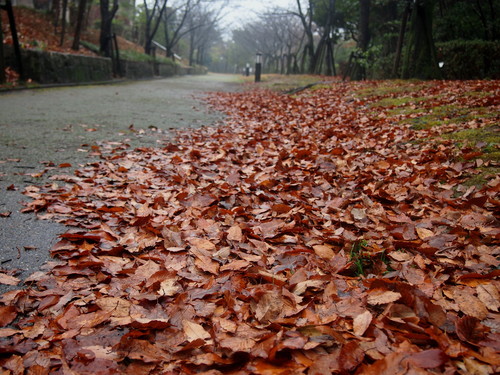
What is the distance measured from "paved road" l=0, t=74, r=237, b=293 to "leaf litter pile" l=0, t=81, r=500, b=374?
128 millimetres

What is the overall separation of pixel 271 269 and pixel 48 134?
3.52 meters

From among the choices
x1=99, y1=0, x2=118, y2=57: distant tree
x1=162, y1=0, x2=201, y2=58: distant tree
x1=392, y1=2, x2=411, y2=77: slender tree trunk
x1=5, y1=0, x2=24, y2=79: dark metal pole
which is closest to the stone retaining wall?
x1=5, y1=0, x2=24, y2=79: dark metal pole

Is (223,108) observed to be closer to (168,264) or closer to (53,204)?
(53,204)

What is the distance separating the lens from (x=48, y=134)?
12.7 feet

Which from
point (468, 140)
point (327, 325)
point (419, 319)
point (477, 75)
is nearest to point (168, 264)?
point (327, 325)

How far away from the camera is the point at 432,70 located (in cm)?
872

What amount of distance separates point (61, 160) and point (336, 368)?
2.97 m

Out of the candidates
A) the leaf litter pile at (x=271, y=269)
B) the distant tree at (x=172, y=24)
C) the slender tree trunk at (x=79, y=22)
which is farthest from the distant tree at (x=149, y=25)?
the leaf litter pile at (x=271, y=269)

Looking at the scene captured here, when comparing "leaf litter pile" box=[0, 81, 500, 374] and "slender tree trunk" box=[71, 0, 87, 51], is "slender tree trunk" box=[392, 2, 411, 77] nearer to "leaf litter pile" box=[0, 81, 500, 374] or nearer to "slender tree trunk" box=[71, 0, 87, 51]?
"leaf litter pile" box=[0, 81, 500, 374]

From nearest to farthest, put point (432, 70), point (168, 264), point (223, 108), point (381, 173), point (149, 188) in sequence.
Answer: point (168, 264) < point (149, 188) < point (381, 173) < point (223, 108) < point (432, 70)

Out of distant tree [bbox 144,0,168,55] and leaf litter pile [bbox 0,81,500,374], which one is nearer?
leaf litter pile [bbox 0,81,500,374]

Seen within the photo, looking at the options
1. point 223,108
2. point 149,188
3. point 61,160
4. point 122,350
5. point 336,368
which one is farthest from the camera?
point 223,108

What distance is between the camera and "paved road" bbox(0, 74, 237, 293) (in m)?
1.72

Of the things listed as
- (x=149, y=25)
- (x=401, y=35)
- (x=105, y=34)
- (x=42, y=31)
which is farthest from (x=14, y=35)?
(x=149, y=25)
